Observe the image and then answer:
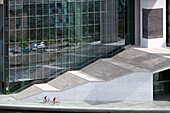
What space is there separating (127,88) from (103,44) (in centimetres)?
988

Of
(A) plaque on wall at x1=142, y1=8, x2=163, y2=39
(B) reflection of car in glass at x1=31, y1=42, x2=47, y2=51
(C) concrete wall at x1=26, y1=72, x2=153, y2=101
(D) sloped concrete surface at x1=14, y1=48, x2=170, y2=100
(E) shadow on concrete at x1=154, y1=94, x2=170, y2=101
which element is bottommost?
(E) shadow on concrete at x1=154, y1=94, x2=170, y2=101

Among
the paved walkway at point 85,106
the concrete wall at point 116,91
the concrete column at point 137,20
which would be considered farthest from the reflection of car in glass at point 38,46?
the concrete column at point 137,20

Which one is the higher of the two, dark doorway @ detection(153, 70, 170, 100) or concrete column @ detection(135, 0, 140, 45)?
concrete column @ detection(135, 0, 140, 45)

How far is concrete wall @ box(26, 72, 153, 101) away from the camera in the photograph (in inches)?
2544

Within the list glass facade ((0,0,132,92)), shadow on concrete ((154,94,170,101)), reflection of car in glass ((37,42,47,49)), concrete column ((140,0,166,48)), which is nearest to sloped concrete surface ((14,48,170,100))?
concrete column ((140,0,166,48))

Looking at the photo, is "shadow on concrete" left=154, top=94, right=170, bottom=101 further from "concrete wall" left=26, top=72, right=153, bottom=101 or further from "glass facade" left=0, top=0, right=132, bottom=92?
"glass facade" left=0, top=0, right=132, bottom=92

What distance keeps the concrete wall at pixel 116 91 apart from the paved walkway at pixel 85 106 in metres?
1.02

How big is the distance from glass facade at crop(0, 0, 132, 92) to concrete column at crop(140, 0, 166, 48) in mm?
2615

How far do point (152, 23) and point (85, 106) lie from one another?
1611 centimetres

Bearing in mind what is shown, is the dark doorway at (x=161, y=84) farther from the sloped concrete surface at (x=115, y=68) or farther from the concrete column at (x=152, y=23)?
the concrete column at (x=152, y=23)

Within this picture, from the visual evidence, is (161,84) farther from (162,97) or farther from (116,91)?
(116,91)

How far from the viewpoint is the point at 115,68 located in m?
67.9

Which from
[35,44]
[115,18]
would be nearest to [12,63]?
[35,44]

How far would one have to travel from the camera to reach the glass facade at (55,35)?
67.1 m
